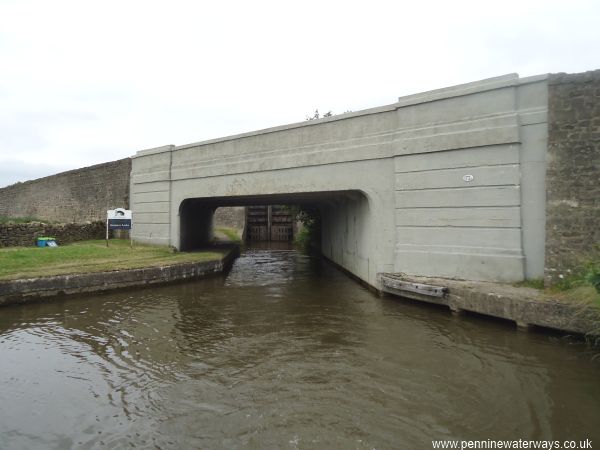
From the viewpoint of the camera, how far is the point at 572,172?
6895mm

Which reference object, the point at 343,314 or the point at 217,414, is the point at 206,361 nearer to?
the point at 217,414

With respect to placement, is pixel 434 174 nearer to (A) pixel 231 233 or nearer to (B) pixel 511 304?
(B) pixel 511 304

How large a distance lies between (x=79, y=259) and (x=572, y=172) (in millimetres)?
12450

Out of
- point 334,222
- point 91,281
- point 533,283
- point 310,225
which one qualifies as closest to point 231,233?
point 310,225

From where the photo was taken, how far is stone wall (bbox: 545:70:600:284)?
667cm

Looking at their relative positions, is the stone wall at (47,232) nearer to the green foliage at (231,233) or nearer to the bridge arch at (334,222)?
the bridge arch at (334,222)

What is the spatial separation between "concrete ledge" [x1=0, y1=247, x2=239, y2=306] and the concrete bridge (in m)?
3.37

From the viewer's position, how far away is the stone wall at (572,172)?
667cm

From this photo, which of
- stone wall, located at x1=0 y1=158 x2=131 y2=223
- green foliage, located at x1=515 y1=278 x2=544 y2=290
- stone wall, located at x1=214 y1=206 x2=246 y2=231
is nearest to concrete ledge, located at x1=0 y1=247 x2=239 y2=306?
stone wall, located at x1=0 y1=158 x2=131 y2=223

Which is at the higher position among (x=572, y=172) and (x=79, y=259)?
(x=572, y=172)

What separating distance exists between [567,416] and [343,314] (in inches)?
174

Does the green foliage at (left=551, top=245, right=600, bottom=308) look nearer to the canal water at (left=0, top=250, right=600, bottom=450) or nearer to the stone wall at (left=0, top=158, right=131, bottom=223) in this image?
the canal water at (left=0, top=250, right=600, bottom=450)

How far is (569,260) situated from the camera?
22.4 feet

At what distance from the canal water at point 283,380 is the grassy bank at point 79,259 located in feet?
5.39
